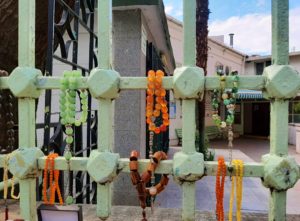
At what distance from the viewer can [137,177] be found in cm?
99

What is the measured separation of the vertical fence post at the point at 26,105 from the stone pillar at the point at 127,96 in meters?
2.18

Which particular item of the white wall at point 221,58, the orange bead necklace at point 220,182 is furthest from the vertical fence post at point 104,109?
the white wall at point 221,58

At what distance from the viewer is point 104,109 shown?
104 cm

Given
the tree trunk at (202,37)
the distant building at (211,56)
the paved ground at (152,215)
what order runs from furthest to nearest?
the distant building at (211,56), the tree trunk at (202,37), the paved ground at (152,215)

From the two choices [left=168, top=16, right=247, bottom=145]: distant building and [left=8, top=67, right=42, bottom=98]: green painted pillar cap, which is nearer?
[left=8, top=67, right=42, bottom=98]: green painted pillar cap

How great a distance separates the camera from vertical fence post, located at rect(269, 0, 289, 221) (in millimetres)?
956

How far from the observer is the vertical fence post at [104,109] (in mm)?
1036

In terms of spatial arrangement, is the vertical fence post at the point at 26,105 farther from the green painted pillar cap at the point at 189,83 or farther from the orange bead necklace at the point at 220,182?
the orange bead necklace at the point at 220,182

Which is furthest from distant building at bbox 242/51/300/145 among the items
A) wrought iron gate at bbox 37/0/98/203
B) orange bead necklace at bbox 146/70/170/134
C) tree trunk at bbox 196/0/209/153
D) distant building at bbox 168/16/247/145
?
orange bead necklace at bbox 146/70/170/134

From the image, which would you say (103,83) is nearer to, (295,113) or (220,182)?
(220,182)

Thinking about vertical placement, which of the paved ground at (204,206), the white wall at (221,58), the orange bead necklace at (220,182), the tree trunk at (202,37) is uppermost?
the white wall at (221,58)

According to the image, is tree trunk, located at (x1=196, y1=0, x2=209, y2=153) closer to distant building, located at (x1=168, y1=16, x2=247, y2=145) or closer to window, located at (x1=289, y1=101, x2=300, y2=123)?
distant building, located at (x1=168, y1=16, x2=247, y2=145)

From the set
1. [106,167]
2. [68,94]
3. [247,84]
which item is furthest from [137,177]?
[247,84]

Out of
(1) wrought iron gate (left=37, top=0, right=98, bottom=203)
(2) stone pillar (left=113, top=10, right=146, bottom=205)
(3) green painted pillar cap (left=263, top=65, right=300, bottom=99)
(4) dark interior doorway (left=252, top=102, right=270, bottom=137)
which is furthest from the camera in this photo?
(4) dark interior doorway (left=252, top=102, right=270, bottom=137)
